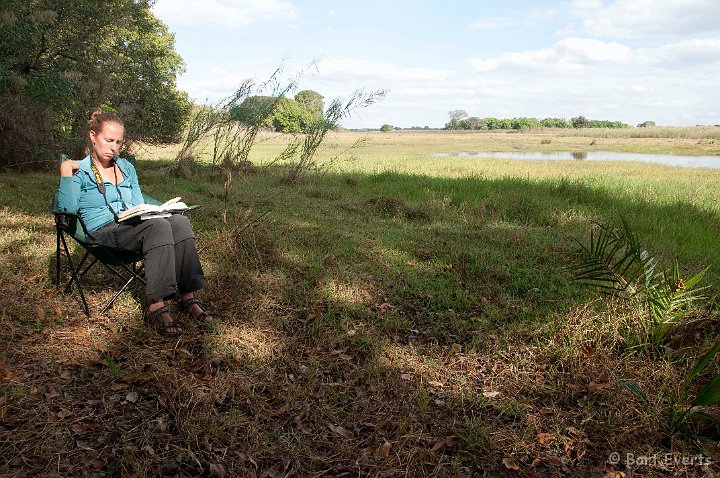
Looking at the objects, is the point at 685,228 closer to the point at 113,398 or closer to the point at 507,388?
the point at 507,388

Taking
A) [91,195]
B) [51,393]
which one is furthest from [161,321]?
[91,195]

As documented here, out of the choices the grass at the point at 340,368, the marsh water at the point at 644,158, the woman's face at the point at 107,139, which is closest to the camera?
the grass at the point at 340,368

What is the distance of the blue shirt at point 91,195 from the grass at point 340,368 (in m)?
0.80

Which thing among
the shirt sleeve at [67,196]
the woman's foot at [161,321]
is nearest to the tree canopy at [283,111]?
the shirt sleeve at [67,196]

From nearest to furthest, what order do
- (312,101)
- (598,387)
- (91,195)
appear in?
1. (598,387)
2. (91,195)
3. (312,101)

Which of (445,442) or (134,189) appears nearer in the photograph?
(445,442)

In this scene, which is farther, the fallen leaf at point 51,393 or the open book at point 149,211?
the open book at point 149,211

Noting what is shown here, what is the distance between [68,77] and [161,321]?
923cm

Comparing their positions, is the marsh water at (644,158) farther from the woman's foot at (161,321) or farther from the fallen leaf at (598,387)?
the woman's foot at (161,321)

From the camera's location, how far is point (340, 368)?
12.2ft

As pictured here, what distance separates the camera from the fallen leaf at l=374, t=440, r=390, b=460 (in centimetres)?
282

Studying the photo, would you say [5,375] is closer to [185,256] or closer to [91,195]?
[185,256]

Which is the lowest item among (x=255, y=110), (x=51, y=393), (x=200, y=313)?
(x=51, y=393)

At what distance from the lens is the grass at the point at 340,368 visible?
2.81 metres
